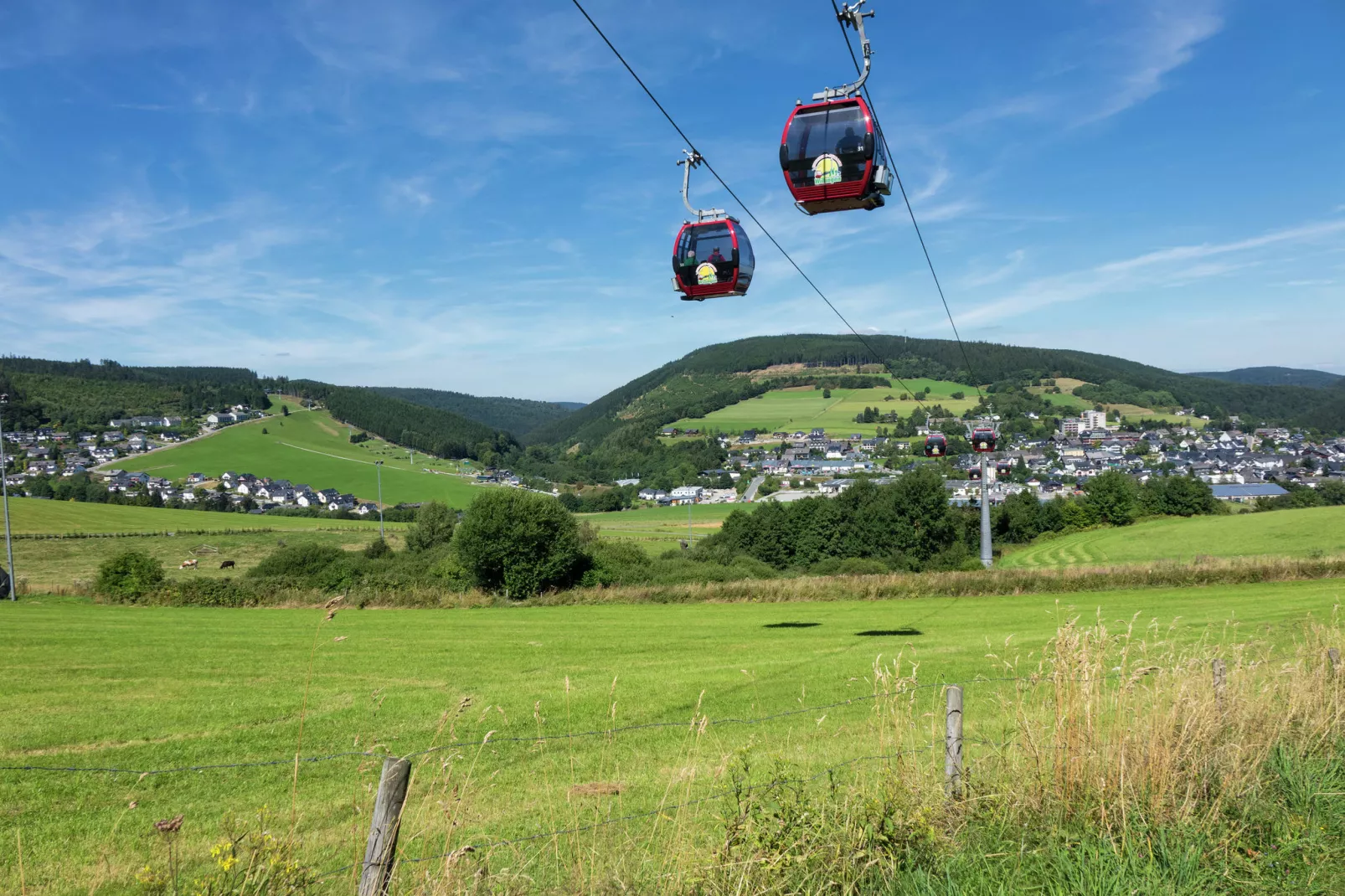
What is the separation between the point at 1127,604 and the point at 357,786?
81.0ft

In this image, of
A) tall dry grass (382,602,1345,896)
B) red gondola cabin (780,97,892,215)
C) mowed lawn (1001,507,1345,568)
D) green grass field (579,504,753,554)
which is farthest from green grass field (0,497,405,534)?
tall dry grass (382,602,1345,896)

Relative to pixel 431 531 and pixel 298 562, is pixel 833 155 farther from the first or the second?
pixel 431 531

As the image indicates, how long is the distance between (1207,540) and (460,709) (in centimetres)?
5976

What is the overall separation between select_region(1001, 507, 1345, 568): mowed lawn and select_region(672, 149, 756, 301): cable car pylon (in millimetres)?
39690

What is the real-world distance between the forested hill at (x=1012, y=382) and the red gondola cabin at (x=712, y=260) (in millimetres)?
123338

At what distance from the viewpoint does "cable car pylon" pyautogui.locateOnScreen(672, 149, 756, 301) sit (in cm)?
1281

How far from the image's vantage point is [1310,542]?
4556cm

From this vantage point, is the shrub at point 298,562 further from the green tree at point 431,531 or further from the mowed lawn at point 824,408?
the mowed lawn at point 824,408

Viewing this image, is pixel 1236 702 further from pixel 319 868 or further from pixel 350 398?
pixel 350 398

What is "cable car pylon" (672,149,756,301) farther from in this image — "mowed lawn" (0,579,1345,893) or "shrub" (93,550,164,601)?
"shrub" (93,550,164,601)

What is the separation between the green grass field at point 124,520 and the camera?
231 ft

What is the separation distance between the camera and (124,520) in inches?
3049

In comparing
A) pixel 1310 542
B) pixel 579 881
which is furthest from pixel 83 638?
pixel 1310 542

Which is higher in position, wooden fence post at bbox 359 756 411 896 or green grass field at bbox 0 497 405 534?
wooden fence post at bbox 359 756 411 896
